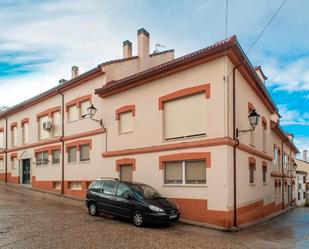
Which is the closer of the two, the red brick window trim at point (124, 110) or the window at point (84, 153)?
the red brick window trim at point (124, 110)

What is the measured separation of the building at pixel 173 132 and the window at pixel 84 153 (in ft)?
0.20

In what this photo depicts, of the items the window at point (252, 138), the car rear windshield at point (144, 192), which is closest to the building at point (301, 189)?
the window at point (252, 138)

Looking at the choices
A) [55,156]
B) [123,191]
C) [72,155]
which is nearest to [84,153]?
[72,155]

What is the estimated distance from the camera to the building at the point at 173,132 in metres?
13.6

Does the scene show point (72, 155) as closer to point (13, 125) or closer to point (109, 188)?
point (109, 188)

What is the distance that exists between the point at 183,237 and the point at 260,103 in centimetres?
1178

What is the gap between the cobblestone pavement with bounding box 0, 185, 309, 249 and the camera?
9.33 metres

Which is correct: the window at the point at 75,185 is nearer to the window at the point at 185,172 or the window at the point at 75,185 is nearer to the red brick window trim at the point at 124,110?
the red brick window trim at the point at 124,110

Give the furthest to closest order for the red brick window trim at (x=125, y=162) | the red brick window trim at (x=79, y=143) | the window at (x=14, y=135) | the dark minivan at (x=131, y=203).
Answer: the window at (x=14, y=135), the red brick window trim at (x=79, y=143), the red brick window trim at (x=125, y=162), the dark minivan at (x=131, y=203)

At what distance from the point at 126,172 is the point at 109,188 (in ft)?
11.9

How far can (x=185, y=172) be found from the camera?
47.8 feet

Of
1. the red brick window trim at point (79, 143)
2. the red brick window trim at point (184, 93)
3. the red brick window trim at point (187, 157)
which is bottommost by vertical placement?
the red brick window trim at point (187, 157)

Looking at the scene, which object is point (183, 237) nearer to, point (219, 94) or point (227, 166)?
point (227, 166)

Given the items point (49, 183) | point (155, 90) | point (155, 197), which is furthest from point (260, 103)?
point (49, 183)
